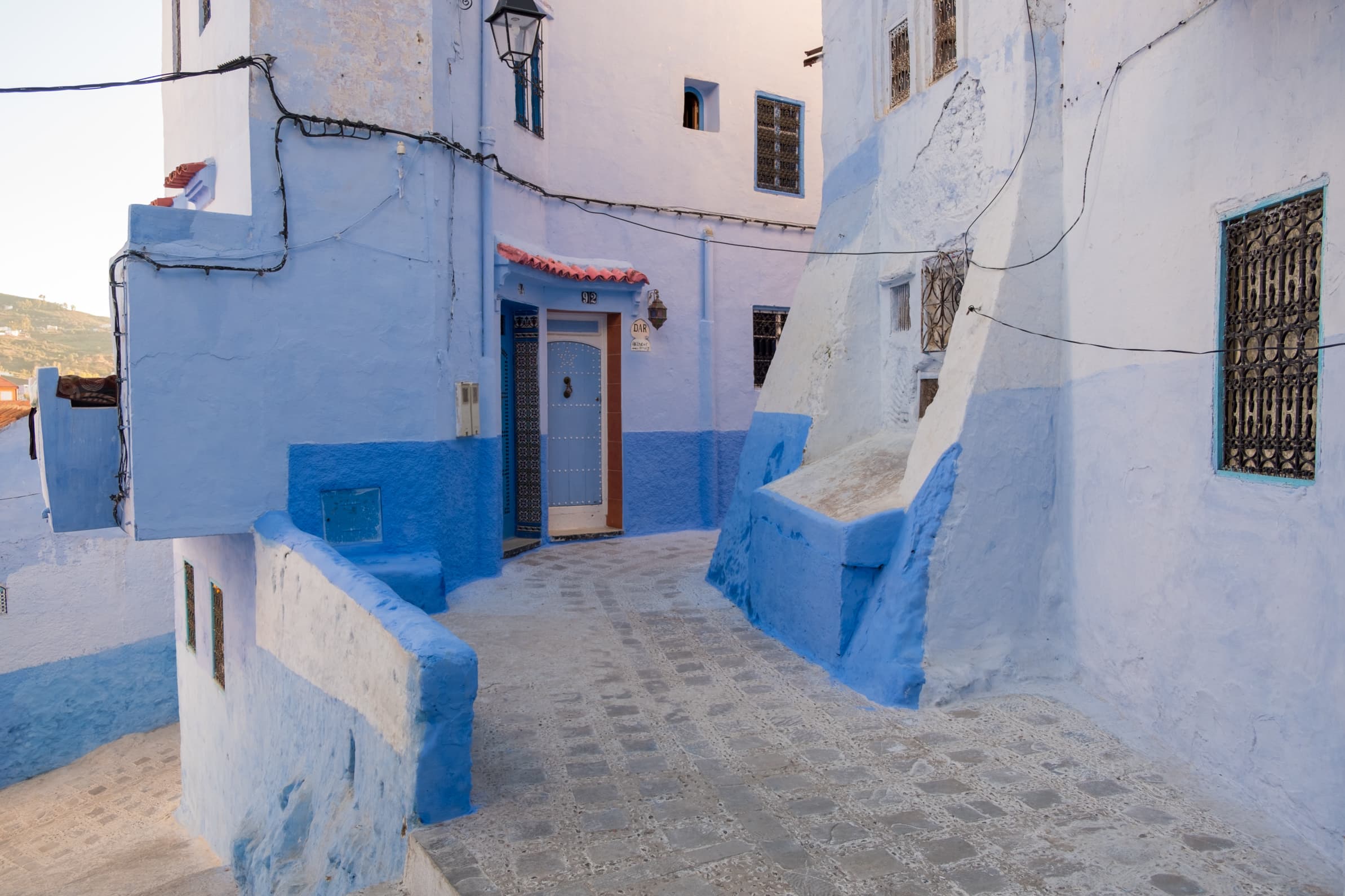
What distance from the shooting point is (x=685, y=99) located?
40.1 ft

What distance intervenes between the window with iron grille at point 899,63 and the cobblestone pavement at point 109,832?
822 cm

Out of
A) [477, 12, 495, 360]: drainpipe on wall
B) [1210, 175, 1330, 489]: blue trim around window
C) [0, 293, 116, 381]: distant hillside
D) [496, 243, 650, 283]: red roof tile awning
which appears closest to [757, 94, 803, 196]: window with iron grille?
[496, 243, 650, 283]: red roof tile awning

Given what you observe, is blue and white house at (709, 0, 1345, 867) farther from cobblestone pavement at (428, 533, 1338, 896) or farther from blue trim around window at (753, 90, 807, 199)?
blue trim around window at (753, 90, 807, 199)

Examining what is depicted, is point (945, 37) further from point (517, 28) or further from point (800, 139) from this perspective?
point (800, 139)

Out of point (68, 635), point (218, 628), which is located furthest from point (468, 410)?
point (68, 635)

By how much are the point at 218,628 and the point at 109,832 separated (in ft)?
11.2

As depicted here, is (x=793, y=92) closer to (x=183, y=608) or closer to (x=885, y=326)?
(x=885, y=326)

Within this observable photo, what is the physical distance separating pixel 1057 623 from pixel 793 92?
943cm

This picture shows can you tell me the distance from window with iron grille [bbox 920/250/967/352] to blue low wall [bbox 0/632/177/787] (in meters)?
11.3

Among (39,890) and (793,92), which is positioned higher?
(793,92)

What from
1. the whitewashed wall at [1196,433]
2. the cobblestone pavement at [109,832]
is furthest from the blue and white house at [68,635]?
the whitewashed wall at [1196,433]

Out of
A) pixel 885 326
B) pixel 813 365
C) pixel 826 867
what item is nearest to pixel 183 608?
pixel 813 365

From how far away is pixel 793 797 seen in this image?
13.4 feet

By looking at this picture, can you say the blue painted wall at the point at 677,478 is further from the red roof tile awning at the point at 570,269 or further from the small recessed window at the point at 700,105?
the small recessed window at the point at 700,105
